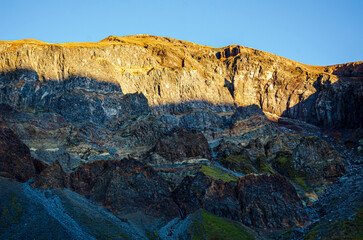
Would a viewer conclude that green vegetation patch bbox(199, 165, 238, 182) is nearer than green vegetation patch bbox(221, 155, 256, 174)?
Yes

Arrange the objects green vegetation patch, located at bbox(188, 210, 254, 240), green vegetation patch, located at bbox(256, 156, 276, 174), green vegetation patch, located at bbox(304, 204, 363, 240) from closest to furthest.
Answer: green vegetation patch, located at bbox(304, 204, 363, 240) < green vegetation patch, located at bbox(188, 210, 254, 240) < green vegetation patch, located at bbox(256, 156, 276, 174)

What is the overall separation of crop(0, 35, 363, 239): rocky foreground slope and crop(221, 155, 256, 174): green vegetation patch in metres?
0.36

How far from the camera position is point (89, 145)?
96375 mm

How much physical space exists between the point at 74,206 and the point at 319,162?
6464 cm

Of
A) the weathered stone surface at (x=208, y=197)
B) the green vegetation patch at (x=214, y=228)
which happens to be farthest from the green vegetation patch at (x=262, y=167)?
the green vegetation patch at (x=214, y=228)

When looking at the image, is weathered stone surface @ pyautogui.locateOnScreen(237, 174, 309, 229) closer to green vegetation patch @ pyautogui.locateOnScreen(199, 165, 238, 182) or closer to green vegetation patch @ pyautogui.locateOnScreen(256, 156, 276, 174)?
green vegetation patch @ pyautogui.locateOnScreen(199, 165, 238, 182)

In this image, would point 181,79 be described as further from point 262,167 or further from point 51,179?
point 51,179

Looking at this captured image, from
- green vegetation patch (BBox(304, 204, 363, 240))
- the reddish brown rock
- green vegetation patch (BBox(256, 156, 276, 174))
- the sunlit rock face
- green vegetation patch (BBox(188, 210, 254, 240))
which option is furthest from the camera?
the sunlit rock face

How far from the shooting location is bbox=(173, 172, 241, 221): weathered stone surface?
176 ft

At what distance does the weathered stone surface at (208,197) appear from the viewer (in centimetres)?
5369

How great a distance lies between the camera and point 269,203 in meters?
54.3

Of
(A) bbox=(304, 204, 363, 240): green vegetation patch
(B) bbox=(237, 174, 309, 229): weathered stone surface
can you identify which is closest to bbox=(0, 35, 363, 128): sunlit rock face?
(B) bbox=(237, 174, 309, 229): weathered stone surface

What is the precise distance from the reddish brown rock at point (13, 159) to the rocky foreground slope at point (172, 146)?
0.25 metres

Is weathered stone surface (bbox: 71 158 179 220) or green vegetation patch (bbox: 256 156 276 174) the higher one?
weathered stone surface (bbox: 71 158 179 220)
